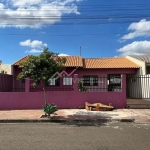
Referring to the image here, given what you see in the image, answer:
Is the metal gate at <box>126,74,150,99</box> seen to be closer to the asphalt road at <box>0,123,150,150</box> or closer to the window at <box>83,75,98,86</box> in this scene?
the window at <box>83,75,98,86</box>

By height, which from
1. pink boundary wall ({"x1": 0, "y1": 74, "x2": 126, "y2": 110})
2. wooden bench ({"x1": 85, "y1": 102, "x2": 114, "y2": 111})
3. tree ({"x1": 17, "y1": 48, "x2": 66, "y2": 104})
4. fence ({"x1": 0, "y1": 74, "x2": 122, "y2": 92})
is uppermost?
tree ({"x1": 17, "y1": 48, "x2": 66, "y2": 104})

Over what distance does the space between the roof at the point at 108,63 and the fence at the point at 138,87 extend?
1838mm

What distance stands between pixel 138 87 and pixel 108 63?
420cm

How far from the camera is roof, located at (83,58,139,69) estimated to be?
21.0 metres

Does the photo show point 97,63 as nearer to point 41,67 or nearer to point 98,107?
point 98,107

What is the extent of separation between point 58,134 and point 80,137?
830 millimetres

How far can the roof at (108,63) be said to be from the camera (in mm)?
21041

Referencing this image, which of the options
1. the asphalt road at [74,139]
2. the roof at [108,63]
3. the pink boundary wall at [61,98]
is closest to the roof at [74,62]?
the roof at [108,63]

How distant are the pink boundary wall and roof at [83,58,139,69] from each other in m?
7.68

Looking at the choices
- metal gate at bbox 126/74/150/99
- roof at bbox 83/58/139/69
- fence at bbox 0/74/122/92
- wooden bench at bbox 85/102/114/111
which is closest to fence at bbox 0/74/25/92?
fence at bbox 0/74/122/92

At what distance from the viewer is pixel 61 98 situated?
521 inches

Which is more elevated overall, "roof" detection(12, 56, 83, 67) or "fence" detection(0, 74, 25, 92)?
"roof" detection(12, 56, 83, 67)

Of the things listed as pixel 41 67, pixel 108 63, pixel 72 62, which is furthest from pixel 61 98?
pixel 108 63

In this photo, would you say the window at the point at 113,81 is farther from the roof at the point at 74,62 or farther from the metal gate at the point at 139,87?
the roof at the point at 74,62
